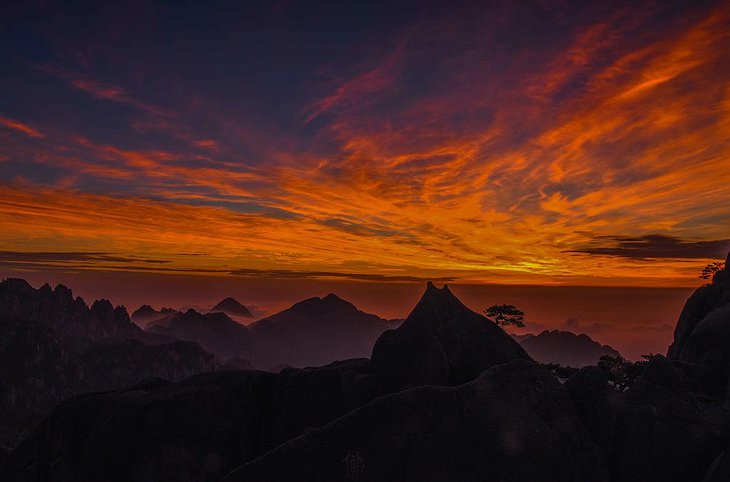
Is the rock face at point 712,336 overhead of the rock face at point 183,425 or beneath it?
overhead

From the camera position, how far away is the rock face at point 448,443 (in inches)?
783

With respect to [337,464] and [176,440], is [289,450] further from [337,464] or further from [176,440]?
[176,440]

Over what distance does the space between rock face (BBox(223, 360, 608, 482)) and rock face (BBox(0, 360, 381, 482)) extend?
10462 mm

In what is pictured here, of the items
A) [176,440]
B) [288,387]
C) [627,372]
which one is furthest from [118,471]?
[627,372]

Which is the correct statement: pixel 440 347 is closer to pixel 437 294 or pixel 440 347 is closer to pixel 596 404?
pixel 437 294

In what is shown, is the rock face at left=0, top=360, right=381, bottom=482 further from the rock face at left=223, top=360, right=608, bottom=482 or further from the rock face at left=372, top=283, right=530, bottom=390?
the rock face at left=223, top=360, right=608, bottom=482

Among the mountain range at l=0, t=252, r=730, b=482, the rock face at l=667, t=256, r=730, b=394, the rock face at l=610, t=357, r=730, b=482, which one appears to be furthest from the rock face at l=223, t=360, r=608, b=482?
the rock face at l=667, t=256, r=730, b=394

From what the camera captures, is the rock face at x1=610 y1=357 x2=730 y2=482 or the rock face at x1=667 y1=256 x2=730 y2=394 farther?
the rock face at x1=667 y1=256 x2=730 y2=394

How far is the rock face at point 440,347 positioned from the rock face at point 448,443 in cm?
955

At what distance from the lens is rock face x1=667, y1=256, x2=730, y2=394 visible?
3394 centimetres

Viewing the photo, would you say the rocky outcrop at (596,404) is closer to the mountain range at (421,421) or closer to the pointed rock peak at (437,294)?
the mountain range at (421,421)

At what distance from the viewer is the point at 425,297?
3647 centimetres

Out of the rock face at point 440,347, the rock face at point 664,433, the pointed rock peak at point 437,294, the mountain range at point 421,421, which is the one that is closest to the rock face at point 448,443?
the mountain range at point 421,421

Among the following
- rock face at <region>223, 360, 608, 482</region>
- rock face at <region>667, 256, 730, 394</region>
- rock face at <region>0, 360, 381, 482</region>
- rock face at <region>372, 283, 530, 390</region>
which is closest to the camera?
rock face at <region>223, 360, 608, 482</region>
